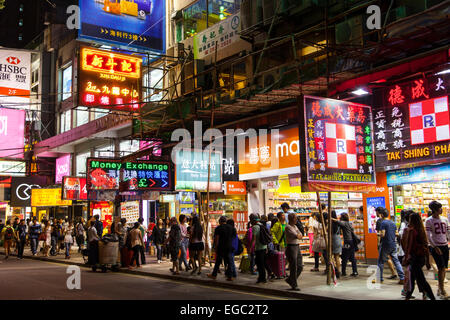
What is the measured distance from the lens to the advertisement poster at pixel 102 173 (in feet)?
71.5

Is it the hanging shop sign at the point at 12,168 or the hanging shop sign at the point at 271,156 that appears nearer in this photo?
the hanging shop sign at the point at 271,156

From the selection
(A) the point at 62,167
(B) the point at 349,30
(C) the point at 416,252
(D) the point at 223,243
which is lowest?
(D) the point at 223,243

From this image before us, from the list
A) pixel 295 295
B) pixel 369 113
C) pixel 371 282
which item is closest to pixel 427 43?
pixel 369 113

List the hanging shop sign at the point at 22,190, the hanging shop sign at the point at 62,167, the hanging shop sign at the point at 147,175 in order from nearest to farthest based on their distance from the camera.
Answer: the hanging shop sign at the point at 147,175, the hanging shop sign at the point at 22,190, the hanging shop sign at the point at 62,167

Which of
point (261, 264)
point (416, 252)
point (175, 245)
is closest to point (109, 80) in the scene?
point (175, 245)

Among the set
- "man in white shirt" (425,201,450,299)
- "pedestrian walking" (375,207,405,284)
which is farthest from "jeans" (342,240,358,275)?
"man in white shirt" (425,201,450,299)

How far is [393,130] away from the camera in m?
14.1

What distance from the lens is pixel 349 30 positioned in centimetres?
1480

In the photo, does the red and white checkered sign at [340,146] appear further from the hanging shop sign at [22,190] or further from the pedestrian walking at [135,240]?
the hanging shop sign at [22,190]

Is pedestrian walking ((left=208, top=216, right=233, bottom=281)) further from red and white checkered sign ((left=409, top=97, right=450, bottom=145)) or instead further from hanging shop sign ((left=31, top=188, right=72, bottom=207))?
hanging shop sign ((left=31, top=188, right=72, bottom=207))

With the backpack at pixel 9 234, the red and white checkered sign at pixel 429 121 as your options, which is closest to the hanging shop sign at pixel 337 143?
the red and white checkered sign at pixel 429 121

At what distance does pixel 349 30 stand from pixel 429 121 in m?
3.77

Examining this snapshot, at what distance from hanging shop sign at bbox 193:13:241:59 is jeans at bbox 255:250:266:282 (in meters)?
9.66

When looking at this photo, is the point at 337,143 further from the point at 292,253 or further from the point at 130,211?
the point at 130,211
